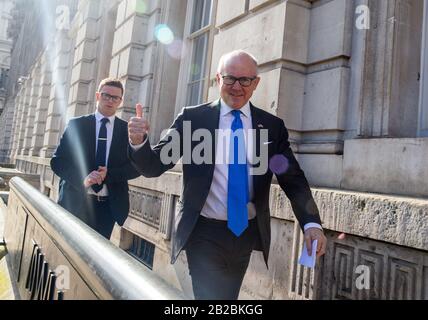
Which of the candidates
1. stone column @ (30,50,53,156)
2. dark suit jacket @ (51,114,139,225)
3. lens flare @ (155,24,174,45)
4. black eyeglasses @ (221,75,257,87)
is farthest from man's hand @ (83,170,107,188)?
stone column @ (30,50,53,156)

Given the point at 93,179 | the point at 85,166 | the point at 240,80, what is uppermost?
the point at 240,80

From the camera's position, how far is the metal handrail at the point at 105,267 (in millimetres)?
1070

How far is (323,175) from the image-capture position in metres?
3.56

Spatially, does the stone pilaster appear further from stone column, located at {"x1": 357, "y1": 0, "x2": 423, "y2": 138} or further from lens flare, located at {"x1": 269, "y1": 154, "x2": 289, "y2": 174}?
lens flare, located at {"x1": 269, "y1": 154, "x2": 289, "y2": 174}

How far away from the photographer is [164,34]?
7055 millimetres

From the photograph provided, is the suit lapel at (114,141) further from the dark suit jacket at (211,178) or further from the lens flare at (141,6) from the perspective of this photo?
the lens flare at (141,6)

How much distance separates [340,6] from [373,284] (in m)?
2.58

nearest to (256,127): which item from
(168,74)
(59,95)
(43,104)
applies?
(168,74)

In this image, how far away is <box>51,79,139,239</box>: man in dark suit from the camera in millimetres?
3543

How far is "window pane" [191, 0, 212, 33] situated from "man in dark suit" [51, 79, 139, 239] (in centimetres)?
329

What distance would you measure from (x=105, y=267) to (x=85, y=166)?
2.52 m

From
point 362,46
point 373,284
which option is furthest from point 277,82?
point 373,284

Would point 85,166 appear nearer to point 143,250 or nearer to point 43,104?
point 143,250
